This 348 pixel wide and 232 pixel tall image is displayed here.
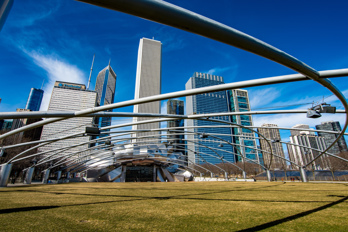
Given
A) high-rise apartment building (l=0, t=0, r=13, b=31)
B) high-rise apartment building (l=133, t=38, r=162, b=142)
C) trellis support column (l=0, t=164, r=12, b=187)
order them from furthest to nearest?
1. high-rise apartment building (l=133, t=38, r=162, b=142)
2. trellis support column (l=0, t=164, r=12, b=187)
3. high-rise apartment building (l=0, t=0, r=13, b=31)

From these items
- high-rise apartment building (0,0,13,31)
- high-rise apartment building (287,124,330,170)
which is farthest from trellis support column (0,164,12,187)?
high-rise apartment building (287,124,330,170)

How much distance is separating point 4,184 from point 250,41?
3309cm

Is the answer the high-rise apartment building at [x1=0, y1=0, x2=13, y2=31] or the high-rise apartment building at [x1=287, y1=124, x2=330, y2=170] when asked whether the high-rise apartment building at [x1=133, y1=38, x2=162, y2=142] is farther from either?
the high-rise apartment building at [x1=0, y1=0, x2=13, y2=31]

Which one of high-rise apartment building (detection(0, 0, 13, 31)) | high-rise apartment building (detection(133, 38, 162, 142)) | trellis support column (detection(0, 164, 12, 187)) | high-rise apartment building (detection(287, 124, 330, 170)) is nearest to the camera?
high-rise apartment building (detection(0, 0, 13, 31))

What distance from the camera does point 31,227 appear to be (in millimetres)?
4492

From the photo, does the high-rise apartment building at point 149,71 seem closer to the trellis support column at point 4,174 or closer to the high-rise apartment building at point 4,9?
the trellis support column at point 4,174

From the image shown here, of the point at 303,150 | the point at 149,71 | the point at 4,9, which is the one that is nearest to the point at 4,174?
the point at 4,9

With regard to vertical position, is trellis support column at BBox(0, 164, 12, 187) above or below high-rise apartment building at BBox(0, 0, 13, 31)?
below

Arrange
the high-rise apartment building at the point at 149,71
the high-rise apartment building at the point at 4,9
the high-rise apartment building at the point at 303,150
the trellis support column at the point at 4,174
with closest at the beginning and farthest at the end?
1. the high-rise apartment building at the point at 4,9
2. the trellis support column at the point at 4,174
3. the high-rise apartment building at the point at 303,150
4. the high-rise apartment building at the point at 149,71

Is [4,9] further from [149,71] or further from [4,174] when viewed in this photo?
[149,71]

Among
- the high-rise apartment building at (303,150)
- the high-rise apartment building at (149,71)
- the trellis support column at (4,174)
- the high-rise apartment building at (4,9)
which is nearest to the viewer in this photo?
the high-rise apartment building at (4,9)

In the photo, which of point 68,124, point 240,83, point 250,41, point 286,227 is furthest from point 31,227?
point 68,124

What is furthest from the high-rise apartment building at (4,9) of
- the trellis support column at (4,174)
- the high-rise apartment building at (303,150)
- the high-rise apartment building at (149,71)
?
the high-rise apartment building at (149,71)

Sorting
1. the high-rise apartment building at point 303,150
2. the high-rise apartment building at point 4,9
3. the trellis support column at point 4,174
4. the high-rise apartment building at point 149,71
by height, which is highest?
the high-rise apartment building at point 149,71
